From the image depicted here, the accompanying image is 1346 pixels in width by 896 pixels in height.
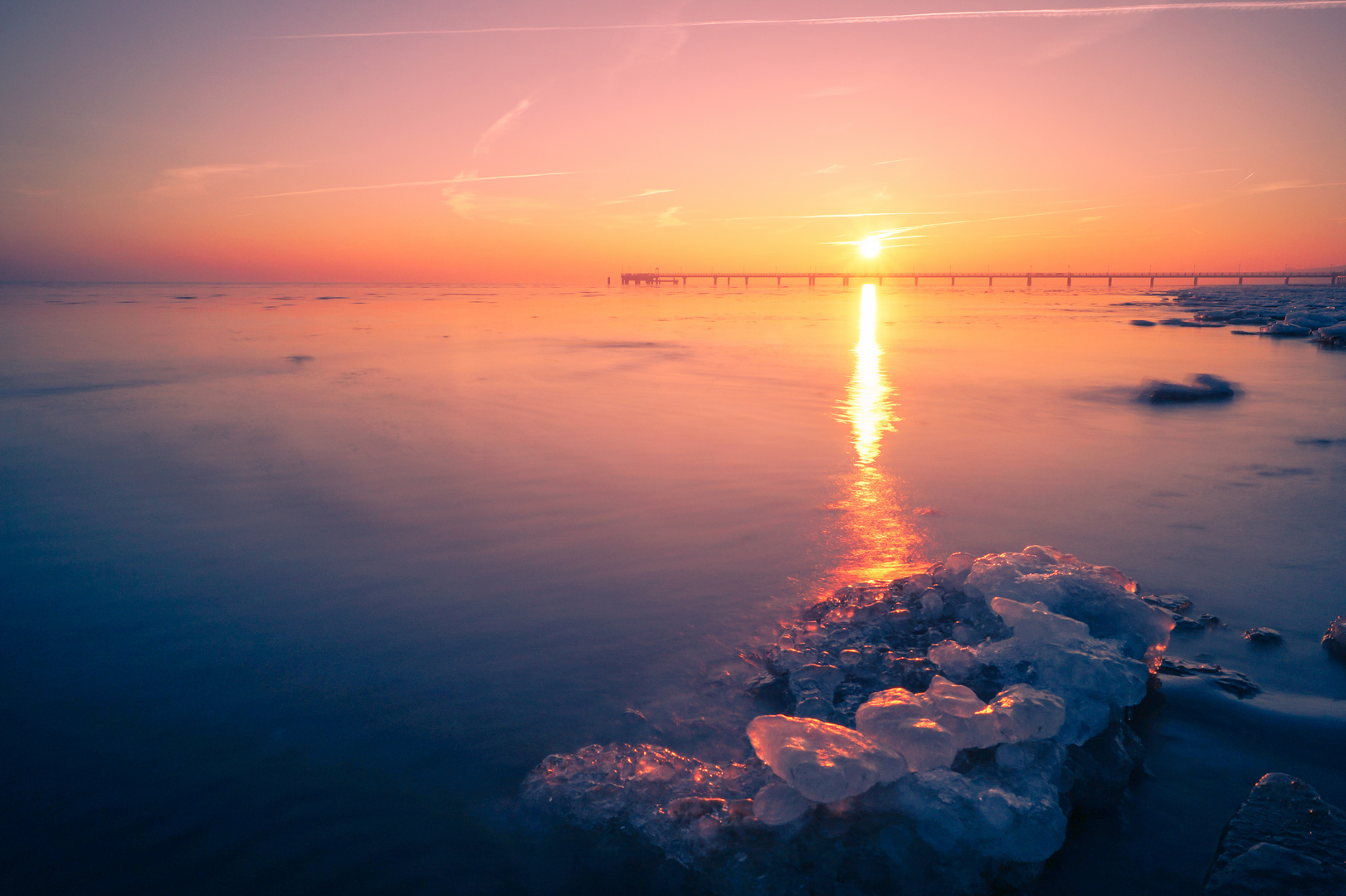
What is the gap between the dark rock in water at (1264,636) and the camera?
12.8 feet

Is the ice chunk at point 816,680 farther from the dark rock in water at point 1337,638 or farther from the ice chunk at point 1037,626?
the dark rock in water at point 1337,638

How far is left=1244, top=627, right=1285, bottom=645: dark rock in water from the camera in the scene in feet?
12.8

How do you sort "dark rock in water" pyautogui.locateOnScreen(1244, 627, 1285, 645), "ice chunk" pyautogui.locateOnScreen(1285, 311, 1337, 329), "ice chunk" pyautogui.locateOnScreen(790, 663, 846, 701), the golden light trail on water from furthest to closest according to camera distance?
"ice chunk" pyautogui.locateOnScreen(1285, 311, 1337, 329), the golden light trail on water, "dark rock in water" pyautogui.locateOnScreen(1244, 627, 1285, 645), "ice chunk" pyautogui.locateOnScreen(790, 663, 846, 701)

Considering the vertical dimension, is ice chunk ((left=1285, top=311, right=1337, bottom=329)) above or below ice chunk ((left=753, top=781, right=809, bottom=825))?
above

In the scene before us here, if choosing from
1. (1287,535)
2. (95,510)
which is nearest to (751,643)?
(1287,535)

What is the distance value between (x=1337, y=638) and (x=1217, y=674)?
0.90 meters

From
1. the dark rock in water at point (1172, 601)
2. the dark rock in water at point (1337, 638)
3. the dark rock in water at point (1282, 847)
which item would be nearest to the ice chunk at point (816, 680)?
the dark rock in water at point (1282, 847)

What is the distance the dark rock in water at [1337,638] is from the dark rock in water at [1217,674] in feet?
2.33

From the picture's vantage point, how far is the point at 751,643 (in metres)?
3.94

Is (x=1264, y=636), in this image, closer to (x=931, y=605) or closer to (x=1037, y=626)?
(x=1037, y=626)

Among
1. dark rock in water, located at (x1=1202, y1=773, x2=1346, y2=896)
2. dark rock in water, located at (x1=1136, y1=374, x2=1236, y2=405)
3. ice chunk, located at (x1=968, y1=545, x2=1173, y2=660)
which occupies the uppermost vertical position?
dark rock in water, located at (x1=1136, y1=374, x2=1236, y2=405)

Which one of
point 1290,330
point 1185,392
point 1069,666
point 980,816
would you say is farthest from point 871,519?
point 1290,330

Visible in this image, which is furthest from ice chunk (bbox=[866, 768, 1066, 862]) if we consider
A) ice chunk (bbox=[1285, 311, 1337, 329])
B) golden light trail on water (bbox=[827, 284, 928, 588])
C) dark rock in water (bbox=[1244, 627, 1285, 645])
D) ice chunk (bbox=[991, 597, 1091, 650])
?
ice chunk (bbox=[1285, 311, 1337, 329])

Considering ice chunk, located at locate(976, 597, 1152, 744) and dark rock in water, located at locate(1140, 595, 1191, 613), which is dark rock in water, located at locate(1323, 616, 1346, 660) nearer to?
dark rock in water, located at locate(1140, 595, 1191, 613)
